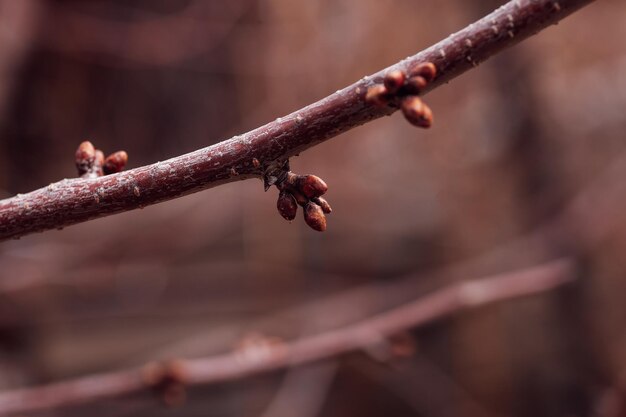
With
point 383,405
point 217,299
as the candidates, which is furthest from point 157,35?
point 383,405

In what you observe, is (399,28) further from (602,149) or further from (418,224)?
(602,149)

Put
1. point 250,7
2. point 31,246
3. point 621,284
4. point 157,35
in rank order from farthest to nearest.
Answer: point 621,284, point 250,7, point 157,35, point 31,246

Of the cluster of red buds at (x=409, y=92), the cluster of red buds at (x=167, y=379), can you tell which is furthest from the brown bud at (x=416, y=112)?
the cluster of red buds at (x=167, y=379)

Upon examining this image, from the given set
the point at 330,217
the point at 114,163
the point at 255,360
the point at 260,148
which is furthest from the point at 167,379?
the point at 330,217

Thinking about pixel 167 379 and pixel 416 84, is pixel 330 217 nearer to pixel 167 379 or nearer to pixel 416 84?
pixel 167 379

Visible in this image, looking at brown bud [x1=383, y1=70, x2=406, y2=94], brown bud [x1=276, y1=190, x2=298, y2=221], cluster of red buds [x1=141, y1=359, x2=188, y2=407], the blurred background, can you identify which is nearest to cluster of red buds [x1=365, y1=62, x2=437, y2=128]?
brown bud [x1=383, y1=70, x2=406, y2=94]

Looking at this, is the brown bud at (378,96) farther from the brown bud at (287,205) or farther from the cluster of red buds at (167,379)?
the cluster of red buds at (167,379)

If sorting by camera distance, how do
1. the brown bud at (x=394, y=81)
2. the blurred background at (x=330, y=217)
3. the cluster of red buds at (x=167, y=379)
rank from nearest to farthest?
1. the brown bud at (x=394, y=81)
2. the cluster of red buds at (x=167, y=379)
3. the blurred background at (x=330, y=217)
